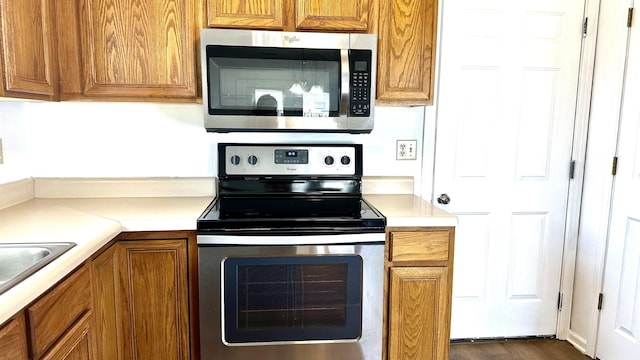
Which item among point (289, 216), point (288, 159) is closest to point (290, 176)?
point (288, 159)

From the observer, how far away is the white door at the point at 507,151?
→ 218 centimetres

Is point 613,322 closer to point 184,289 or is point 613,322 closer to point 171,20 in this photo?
point 184,289

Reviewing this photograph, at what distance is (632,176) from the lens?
2.00 meters

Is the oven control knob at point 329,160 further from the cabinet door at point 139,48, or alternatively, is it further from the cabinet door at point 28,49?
the cabinet door at point 28,49

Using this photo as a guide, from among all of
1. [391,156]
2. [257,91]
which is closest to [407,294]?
[391,156]

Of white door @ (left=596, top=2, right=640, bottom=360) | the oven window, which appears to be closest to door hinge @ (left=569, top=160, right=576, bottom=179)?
white door @ (left=596, top=2, right=640, bottom=360)

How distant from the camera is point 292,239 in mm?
1577

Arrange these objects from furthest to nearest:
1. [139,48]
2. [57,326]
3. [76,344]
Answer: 1. [139,48]
2. [76,344]
3. [57,326]

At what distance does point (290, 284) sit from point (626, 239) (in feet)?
5.46

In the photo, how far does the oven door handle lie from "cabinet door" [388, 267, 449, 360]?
0.62 feet

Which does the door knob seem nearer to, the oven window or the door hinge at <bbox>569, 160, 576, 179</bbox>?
the door hinge at <bbox>569, 160, 576, 179</bbox>

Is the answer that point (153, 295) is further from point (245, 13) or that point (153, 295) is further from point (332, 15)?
point (332, 15)

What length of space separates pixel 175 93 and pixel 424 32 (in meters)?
1.12

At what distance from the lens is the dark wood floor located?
2.27m
